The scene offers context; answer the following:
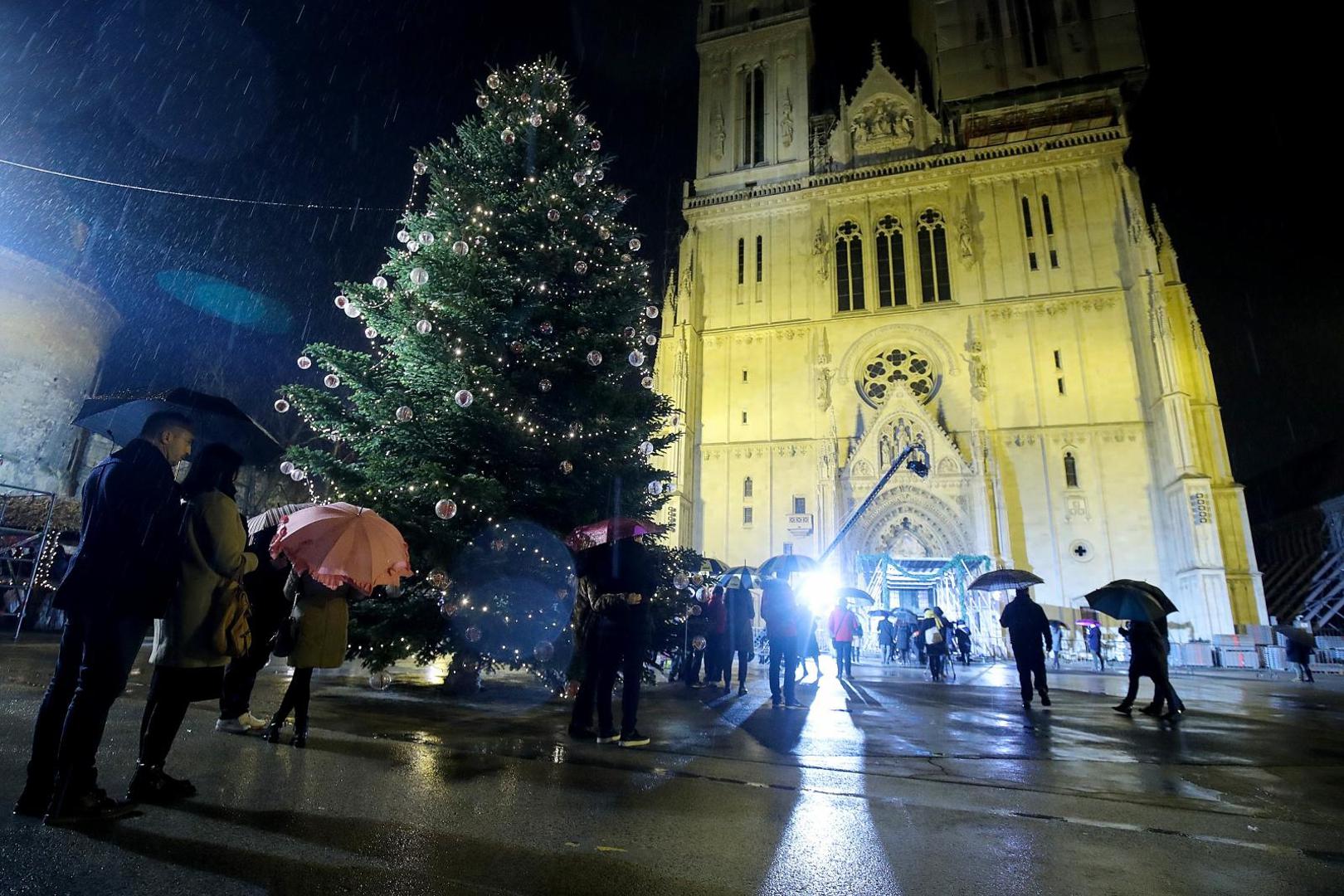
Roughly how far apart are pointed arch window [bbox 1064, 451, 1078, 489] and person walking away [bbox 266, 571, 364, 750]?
2616cm

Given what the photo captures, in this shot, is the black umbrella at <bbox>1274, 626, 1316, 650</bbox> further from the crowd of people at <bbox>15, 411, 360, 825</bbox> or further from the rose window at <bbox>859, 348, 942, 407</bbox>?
the crowd of people at <bbox>15, 411, 360, 825</bbox>

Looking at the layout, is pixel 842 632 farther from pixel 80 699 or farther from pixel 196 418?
pixel 80 699

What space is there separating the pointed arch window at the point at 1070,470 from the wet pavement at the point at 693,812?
66.8 feet

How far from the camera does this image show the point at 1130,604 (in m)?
7.39

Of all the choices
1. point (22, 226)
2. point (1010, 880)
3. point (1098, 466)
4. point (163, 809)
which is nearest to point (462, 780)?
point (163, 809)

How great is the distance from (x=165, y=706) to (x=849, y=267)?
29.5 metres

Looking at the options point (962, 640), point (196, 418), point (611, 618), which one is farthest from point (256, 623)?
point (962, 640)

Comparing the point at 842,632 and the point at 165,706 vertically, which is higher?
the point at 842,632

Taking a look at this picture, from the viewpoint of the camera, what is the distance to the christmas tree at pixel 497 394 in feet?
20.7

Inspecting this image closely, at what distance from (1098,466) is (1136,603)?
19.7 meters

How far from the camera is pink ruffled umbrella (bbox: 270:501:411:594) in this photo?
4.09 meters

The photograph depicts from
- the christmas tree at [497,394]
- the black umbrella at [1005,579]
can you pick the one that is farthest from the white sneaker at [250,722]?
the black umbrella at [1005,579]

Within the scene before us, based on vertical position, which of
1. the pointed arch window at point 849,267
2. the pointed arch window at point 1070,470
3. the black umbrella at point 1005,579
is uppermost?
the pointed arch window at point 849,267

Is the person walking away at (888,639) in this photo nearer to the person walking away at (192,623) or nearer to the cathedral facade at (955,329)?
the cathedral facade at (955,329)
